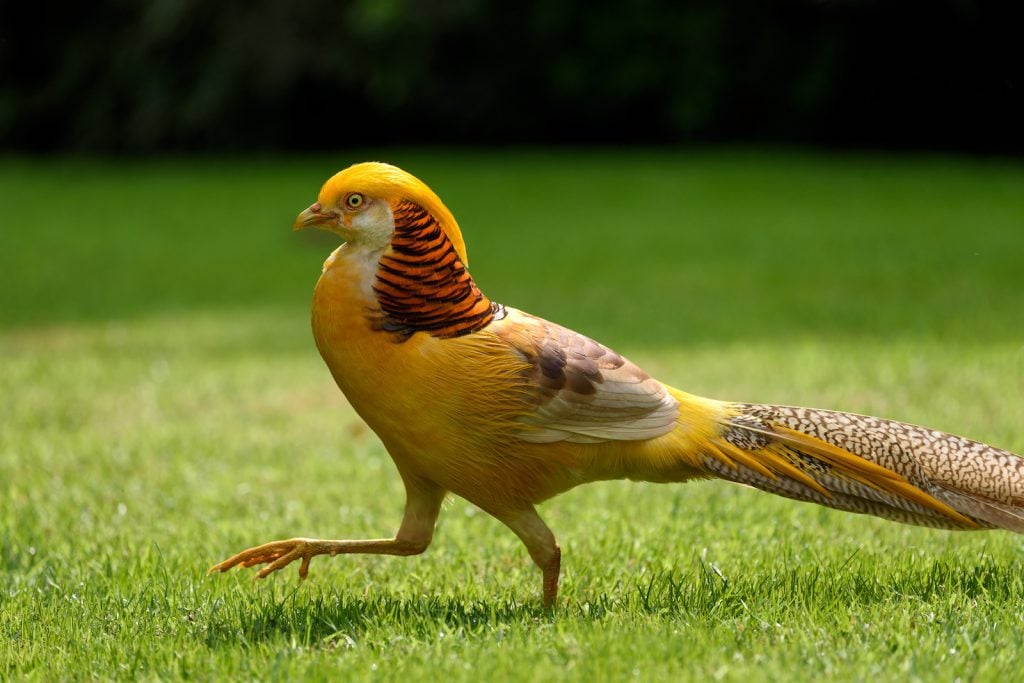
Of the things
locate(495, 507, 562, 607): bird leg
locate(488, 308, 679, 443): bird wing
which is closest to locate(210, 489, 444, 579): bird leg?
locate(495, 507, 562, 607): bird leg

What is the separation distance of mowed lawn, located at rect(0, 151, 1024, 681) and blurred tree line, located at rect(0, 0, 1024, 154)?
4.58 meters

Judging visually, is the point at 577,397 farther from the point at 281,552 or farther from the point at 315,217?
the point at 281,552

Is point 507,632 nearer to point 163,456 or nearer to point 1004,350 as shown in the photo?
point 163,456

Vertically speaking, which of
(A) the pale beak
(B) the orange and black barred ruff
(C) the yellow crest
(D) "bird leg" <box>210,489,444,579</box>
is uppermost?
(C) the yellow crest

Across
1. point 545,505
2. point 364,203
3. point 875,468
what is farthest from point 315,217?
point 545,505

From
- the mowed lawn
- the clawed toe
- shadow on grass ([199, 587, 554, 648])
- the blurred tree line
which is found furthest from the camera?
the blurred tree line

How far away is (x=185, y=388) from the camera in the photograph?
7500mm

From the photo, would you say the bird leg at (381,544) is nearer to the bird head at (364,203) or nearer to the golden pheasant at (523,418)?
the golden pheasant at (523,418)

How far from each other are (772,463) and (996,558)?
1.00 metres

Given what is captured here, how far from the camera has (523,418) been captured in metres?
3.67

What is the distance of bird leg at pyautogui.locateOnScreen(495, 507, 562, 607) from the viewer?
12.3 ft

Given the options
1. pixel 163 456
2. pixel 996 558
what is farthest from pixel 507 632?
pixel 163 456

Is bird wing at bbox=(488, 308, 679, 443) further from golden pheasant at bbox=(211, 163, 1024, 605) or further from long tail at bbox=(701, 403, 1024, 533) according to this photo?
long tail at bbox=(701, 403, 1024, 533)

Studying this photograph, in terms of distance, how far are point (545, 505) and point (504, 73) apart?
57.7 ft
